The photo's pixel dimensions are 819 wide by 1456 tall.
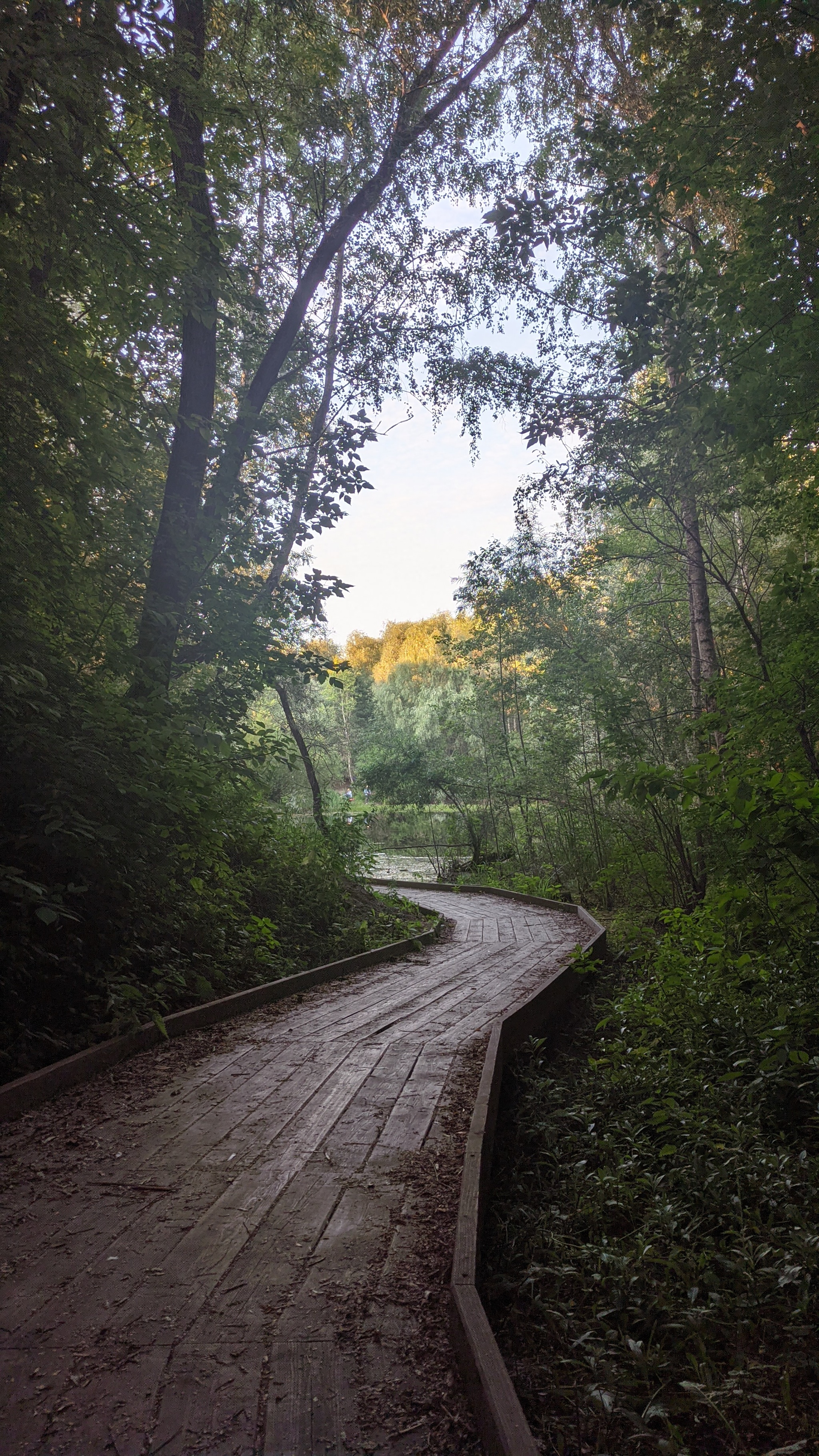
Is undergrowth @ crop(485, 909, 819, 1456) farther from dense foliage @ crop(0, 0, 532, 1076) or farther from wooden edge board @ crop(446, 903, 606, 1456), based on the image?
dense foliage @ crop(0, 0, 532, 1076)

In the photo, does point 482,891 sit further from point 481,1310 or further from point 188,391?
point 481,1310

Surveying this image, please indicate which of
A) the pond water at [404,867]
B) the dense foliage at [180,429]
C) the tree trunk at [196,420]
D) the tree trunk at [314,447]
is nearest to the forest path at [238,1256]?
the dense foliage at [180,429]

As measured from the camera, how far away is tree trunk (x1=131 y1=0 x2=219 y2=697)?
17.1 ft

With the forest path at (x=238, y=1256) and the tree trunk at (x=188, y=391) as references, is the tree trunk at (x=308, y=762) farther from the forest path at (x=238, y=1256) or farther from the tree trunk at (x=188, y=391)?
the forest path at (x=238, y=1256)

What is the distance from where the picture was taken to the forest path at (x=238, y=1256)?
1.52 meters

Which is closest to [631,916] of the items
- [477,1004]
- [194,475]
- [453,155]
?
[477,1004]

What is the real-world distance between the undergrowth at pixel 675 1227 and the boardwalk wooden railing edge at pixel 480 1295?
21 centimetres

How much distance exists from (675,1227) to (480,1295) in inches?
31.1

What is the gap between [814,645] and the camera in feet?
15.3

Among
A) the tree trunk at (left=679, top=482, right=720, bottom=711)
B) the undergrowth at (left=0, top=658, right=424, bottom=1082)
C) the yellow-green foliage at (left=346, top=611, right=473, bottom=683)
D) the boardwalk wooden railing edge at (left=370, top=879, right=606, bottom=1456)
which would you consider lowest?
the boardwalk wooden railing edge at (left=370, top=879, right=606, bottom=1456)

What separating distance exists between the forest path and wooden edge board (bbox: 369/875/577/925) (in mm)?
6525

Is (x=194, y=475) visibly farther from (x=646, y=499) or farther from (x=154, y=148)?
(x=646, y=499)

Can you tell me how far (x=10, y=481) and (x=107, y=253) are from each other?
1916mm

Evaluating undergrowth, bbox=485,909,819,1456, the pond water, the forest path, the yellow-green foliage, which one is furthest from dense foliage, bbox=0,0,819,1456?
the yellow-green foliage
